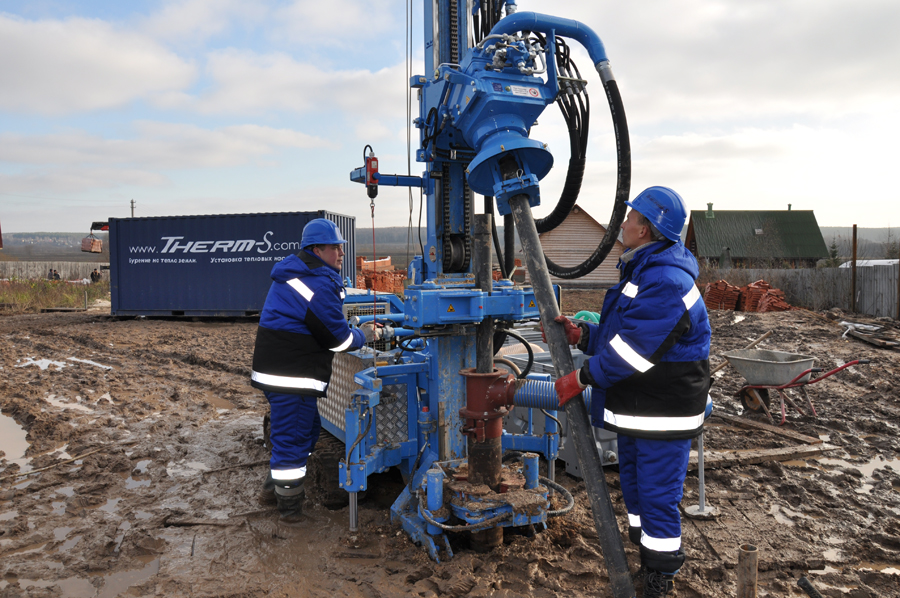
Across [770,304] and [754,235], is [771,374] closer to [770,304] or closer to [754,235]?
[770,304]

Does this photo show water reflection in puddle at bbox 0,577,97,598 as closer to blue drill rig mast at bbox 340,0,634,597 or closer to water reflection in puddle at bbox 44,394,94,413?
blue drill rig mast at bbox 340,0,634,597

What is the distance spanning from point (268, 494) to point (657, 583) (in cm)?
324

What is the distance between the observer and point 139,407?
7.73 metres

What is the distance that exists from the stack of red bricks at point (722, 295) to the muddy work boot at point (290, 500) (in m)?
18.0

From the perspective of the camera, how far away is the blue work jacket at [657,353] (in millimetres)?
2967

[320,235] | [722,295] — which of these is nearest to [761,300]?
[722,295]

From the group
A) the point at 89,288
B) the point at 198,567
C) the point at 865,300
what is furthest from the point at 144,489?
the point at 89,288

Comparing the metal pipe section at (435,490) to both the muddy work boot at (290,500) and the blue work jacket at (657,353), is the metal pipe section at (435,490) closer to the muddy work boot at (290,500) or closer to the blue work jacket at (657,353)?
the blue work jacket at (657,353)

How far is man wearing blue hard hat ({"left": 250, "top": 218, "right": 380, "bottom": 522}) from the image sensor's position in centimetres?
428

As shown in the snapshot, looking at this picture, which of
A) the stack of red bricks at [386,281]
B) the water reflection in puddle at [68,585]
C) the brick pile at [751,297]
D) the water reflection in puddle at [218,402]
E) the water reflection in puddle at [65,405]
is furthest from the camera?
the stack of red bricks at [386,281]

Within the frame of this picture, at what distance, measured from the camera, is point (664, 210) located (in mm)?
3180

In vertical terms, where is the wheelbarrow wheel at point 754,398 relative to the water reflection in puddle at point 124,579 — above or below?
above

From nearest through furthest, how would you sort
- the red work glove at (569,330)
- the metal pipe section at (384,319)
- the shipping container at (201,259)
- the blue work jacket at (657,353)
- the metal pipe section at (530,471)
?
the blue work jacket at (657,353) → the red work glove at (569,330) → the metal pipe section at (530,471) → the metal pipe section at (384,319) → the shipping container at (201,259)

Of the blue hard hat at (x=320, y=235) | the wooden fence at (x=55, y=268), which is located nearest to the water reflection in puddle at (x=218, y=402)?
the blue hard hat at (x=320, y=235)
